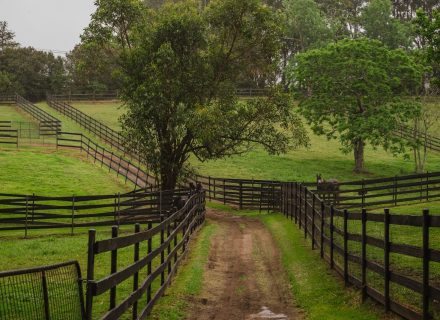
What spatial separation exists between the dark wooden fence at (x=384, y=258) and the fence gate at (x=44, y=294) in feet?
14.5

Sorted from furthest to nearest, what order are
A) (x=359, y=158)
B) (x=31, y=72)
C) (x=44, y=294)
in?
(x=31, y=72) → (x=359, y=158) → (x=44, y=294)

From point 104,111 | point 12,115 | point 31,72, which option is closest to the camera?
point 12,115

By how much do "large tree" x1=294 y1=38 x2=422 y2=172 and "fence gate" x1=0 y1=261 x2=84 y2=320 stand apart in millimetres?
37737

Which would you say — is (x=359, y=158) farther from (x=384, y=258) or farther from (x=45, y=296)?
(x=45, y=296)

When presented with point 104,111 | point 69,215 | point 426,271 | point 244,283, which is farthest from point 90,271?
point 104,111

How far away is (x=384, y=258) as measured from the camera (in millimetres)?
8789

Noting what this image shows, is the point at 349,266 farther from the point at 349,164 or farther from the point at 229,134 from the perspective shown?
the point at 349,164

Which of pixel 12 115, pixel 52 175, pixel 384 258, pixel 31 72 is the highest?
pixel 31 72

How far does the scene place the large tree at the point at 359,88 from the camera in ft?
141

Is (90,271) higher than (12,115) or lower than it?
lower

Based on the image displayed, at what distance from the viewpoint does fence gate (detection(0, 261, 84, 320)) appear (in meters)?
5.39

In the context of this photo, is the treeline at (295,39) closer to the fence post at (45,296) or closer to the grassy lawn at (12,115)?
the grassy lawn at (12,115)

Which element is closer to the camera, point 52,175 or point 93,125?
point 52,175

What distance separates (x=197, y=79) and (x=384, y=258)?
2114 centimetres
